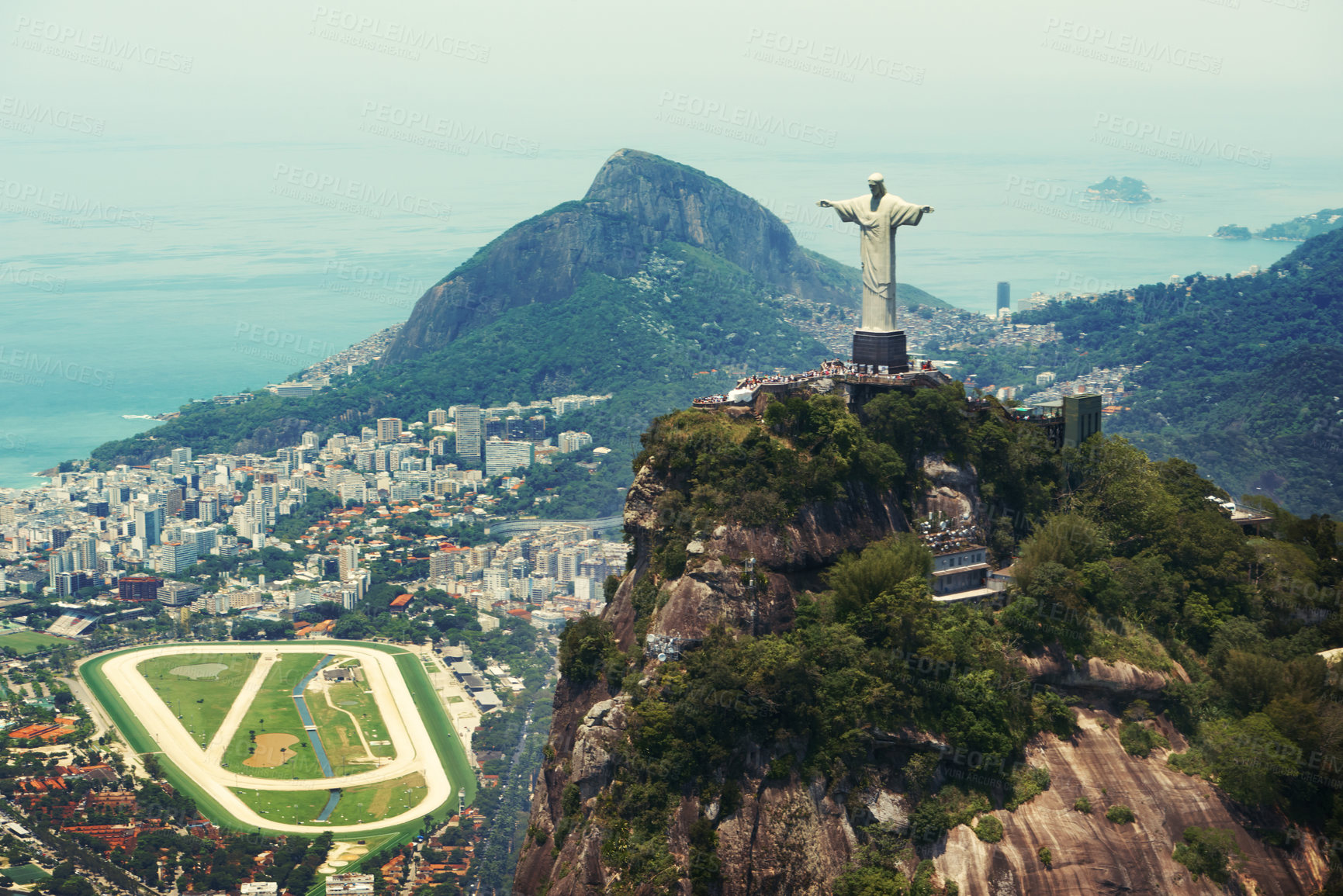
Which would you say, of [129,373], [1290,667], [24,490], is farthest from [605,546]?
[129,373]

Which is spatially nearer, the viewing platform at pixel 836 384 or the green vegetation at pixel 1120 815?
the green vegetation at pixel 1120 815

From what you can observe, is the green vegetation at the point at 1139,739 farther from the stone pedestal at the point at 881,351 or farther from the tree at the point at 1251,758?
the stone pedestal at the point at 881,351

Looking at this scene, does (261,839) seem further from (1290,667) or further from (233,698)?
(1290,667)

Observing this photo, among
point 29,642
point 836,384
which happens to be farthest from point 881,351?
point 29,642

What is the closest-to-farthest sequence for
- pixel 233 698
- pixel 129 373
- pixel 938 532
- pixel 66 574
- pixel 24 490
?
pixel 938 532, pixel 233 698, pixel 66 574, pixel 24 490, pixel 129 373

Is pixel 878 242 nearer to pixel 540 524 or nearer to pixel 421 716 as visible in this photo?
pixel 421 716

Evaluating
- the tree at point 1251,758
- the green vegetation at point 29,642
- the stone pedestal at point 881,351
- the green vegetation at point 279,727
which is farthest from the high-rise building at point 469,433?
the tree at point 1251,758
